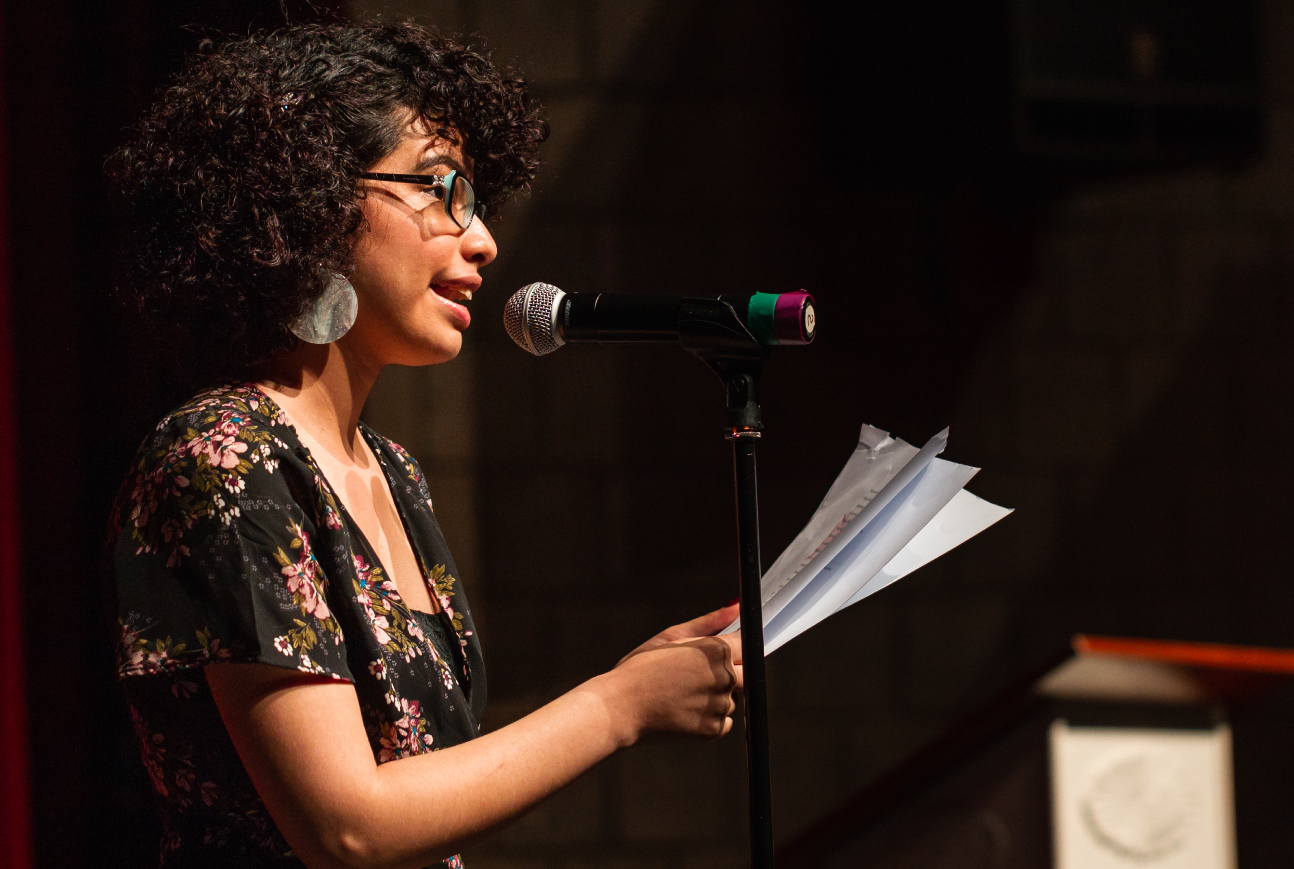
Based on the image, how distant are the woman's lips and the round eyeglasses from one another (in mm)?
66

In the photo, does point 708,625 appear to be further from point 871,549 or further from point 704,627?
point 871,549

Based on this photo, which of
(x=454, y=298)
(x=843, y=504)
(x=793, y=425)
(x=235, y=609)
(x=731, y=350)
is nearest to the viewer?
(x=235, y=609)

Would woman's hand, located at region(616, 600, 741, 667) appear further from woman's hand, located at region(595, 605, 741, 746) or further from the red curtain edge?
the red curtain edge

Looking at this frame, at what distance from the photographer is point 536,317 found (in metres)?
1.00

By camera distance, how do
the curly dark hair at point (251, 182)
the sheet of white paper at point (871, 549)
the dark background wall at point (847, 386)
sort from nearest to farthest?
the sheet of white paper at point (871, 549)
the curly dark hair at point (251, 182)
the dark background wall at point (847, 386)

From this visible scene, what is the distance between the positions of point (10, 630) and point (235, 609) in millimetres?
707

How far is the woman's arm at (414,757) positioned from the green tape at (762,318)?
0.29 m

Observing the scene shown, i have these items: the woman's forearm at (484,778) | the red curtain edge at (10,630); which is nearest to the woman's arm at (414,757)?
the woman's forearm at (484,778)

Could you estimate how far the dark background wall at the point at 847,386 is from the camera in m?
2.52

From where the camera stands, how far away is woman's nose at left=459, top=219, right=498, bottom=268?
1096 mm

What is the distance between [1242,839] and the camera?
2.61 meters

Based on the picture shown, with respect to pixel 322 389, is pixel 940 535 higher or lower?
lower

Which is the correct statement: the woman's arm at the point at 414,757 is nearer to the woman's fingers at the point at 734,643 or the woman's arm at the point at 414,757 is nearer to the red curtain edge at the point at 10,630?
the woman's fingers at the point at 734,643

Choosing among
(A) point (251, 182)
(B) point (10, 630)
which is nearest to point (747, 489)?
(A) point (251, 182)
